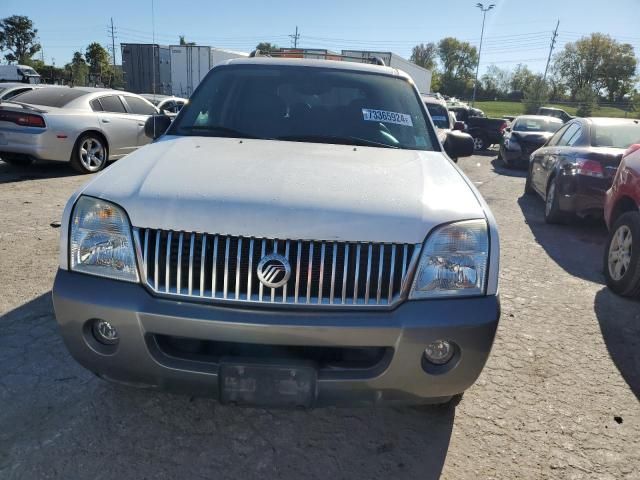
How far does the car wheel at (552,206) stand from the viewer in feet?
21.7

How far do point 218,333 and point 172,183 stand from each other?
70 centimetres

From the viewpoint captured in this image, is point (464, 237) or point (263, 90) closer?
point (464, 237)

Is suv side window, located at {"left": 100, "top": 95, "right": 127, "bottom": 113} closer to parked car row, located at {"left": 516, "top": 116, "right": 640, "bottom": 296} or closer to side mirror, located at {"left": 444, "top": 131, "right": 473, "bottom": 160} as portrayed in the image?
side mirror, located at {"left": 444, "top": 131, "right": 473, "bottom": 160}

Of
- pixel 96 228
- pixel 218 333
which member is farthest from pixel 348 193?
pixel 96 228

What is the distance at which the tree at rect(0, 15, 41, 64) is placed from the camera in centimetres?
6638

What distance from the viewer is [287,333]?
1896 millimetres

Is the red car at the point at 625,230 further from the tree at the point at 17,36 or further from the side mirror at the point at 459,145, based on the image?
the tree at the point at 17,36

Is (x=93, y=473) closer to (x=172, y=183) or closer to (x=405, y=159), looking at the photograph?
(x=172, y=183)

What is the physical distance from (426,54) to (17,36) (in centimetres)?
8101

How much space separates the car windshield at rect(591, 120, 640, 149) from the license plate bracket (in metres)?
5.85

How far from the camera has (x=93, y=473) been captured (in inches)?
83.3

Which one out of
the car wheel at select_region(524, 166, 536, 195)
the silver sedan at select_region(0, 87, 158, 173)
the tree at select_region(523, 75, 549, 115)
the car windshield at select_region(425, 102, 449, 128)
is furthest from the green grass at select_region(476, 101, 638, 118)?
the silver sedan at select_region(0, 87, 158, 173)

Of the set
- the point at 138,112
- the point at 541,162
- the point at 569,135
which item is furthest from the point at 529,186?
the point at 138,112

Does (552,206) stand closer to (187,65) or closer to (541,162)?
(541,162)
